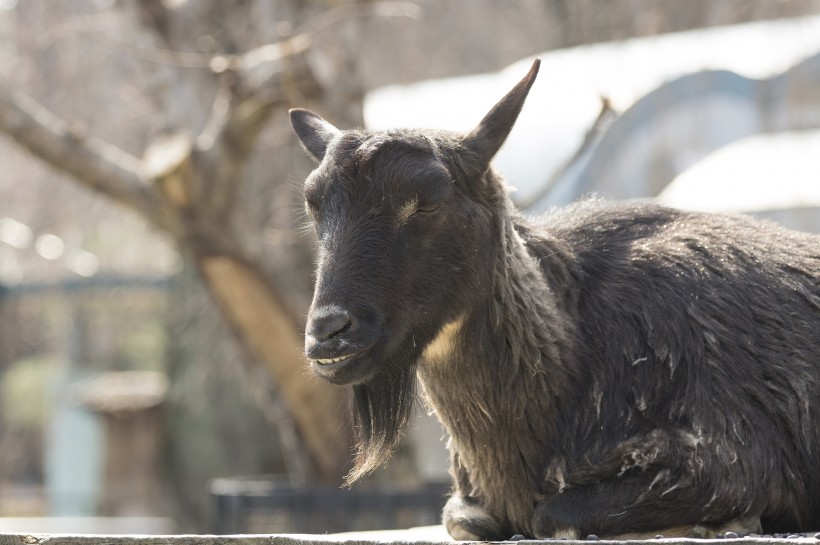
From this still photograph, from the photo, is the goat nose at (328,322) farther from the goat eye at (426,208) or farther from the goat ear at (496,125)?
the goat ear at (496,125)

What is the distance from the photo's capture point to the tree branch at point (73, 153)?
978 cm

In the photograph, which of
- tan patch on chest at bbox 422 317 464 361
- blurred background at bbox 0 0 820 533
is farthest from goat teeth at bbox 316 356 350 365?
blurred background at bbox 0 0 820 533

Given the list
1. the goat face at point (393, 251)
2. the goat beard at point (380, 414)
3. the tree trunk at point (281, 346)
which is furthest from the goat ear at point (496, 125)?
the tree trunk at point (281, 346)

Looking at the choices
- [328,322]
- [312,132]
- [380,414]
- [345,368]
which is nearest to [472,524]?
[380,414]

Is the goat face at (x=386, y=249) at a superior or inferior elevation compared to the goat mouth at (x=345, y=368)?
superior

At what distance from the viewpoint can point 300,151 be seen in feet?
38.0

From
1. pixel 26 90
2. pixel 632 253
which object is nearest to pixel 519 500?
pixel 632 253

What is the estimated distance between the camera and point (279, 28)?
9.87 meters

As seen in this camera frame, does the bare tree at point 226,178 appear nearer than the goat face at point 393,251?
No

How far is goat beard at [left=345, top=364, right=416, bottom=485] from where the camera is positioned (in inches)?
186

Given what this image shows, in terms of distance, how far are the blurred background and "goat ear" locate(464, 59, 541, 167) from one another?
2.14 meters

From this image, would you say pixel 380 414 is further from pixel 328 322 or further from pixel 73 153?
pixel 73 153

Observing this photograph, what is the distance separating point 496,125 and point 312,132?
0.89m

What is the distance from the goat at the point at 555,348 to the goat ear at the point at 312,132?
0.02 m
